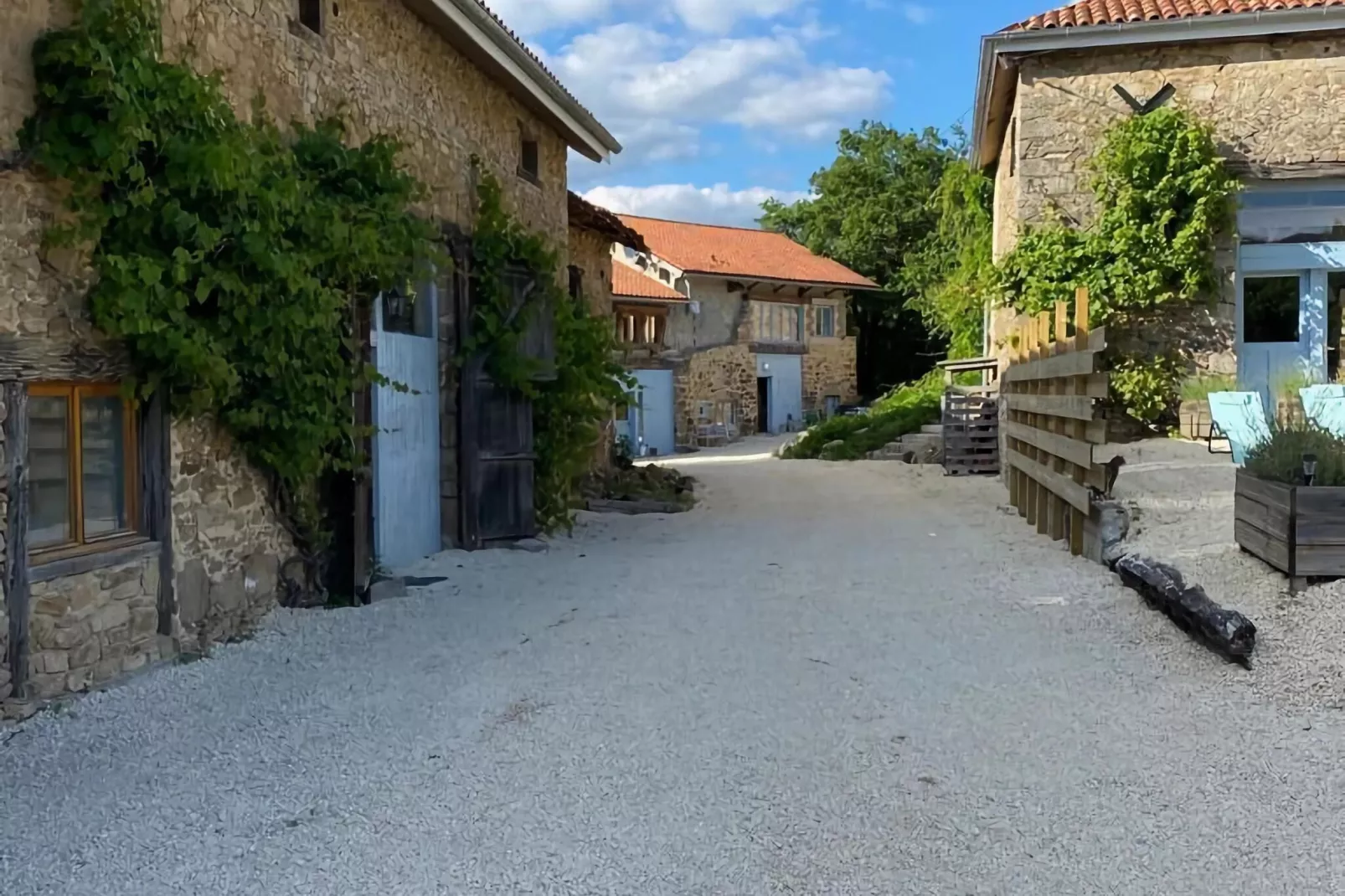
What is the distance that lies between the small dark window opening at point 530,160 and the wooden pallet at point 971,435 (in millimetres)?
7425

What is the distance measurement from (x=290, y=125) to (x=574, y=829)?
469 centimetres

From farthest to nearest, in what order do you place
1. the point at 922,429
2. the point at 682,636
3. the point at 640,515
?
the point at 922,429 < the point at 640,515 < the point at 682,636

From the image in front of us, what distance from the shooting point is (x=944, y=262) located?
30.5 m

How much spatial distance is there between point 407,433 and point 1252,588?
5584 millimetres

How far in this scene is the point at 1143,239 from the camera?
11.8 metres

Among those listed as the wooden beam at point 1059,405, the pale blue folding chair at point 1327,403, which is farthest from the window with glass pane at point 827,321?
the pale blue folding chair at point 1327,403

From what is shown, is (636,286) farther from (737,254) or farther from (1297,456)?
(1297,456)

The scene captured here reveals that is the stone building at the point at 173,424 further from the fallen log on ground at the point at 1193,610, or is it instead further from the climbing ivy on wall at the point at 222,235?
the fallen log on ground at the point at 1193,610

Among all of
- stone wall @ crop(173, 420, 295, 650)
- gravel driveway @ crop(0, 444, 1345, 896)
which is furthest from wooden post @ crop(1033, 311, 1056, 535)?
stone wall @ crop(173, 420, 295, 650)

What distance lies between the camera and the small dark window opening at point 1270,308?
1243 centimetres

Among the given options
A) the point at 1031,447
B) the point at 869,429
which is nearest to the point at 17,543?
the point at 1031,447

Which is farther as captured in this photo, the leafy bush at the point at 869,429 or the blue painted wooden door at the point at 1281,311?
the leafy bush at the point at 869,429

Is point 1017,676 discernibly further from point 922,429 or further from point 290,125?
point 922,429

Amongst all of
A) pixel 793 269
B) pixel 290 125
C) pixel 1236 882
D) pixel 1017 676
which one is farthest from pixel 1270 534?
pixel 793 269
